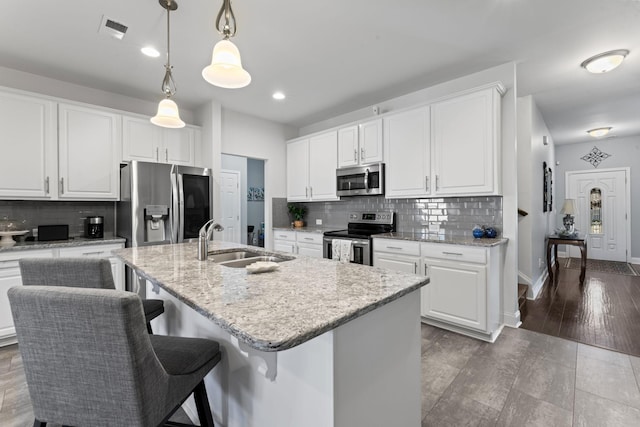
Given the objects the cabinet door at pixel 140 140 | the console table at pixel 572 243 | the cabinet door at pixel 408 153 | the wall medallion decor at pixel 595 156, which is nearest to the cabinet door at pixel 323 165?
the cabinet door at pixel 408 153

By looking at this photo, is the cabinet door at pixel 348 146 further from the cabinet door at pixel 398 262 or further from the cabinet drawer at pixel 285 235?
the cabinet door at pixel 398 262

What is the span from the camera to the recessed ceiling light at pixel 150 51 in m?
2.64

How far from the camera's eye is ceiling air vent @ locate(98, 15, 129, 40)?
2262mm

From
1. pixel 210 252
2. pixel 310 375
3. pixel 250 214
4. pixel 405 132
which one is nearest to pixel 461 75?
pixel 405 132

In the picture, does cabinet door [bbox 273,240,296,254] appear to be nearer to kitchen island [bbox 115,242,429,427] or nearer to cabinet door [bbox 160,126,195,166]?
Result: cabinet door [bbox 160,126,195,166]

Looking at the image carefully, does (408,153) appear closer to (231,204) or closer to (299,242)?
(299,242)

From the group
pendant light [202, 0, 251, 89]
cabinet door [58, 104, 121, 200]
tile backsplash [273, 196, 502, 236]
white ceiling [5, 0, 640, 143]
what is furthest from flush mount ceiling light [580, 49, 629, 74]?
cabinet door [58, 104, 121, 200]

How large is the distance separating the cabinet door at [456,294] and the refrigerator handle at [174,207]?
2.84 metres

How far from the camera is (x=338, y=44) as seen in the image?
2.62m

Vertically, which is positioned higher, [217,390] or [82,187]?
[82,187]

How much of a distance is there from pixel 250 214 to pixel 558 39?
5.91 metres

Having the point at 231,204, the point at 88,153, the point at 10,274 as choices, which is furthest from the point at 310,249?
the point at 10,274

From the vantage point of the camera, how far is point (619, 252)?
6.16m

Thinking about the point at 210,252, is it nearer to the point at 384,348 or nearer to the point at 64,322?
the point at 64,322
